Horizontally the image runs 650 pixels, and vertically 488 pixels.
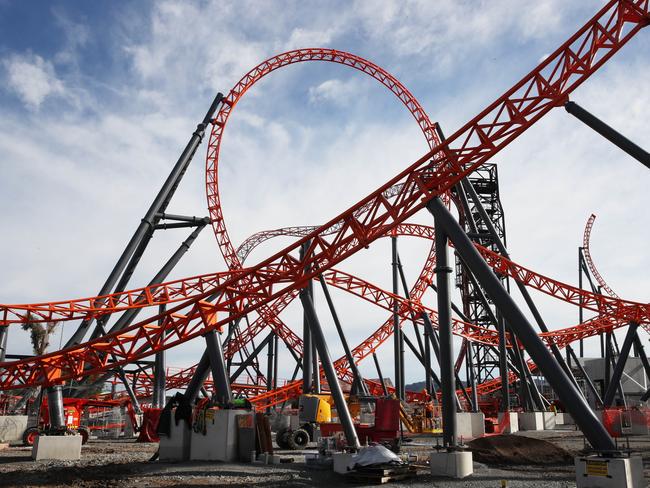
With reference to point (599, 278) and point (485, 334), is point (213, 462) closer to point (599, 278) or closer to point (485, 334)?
point (485, 334)

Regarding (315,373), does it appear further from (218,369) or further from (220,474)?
(220,474)

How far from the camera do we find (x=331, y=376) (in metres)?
11.6

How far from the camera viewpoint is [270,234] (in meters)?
33.2

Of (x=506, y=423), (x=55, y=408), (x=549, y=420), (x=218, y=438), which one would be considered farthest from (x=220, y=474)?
(x=549, y=420)

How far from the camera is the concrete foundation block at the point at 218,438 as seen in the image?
1191 cm

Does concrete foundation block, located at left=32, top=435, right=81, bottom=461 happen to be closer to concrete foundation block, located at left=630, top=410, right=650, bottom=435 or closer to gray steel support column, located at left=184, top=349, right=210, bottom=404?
gray steel support column, located at left=184, top=349, right=210, bottom=404

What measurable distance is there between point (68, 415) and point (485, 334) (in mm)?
18597

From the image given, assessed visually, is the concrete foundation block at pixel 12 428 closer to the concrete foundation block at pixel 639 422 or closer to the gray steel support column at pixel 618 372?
the gray steel support column at pixel 618 372

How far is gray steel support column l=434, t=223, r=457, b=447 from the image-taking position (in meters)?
9.48

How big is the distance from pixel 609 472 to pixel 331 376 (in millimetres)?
5574

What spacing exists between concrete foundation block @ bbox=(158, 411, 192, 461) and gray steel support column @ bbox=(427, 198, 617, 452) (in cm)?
723

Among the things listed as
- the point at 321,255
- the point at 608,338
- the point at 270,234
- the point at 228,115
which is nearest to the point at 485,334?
the point at 608,338

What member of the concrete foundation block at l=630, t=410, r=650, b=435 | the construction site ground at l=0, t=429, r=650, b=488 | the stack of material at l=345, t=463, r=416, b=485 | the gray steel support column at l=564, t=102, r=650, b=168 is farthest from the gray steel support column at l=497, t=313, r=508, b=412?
the stack of material at l=345, t=463, r=416, b=485

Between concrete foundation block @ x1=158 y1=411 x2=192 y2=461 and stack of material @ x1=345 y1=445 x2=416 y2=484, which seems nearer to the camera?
stack of material @ x1=345 y1=445 x2=416 y2=484
